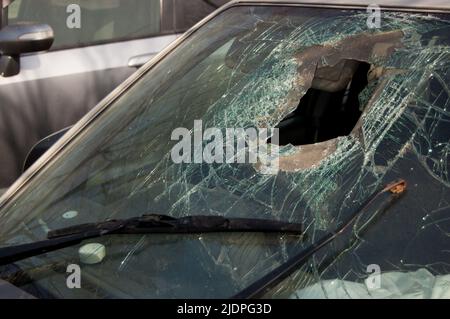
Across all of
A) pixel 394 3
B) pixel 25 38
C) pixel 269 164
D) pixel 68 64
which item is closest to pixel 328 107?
pixel 394 3

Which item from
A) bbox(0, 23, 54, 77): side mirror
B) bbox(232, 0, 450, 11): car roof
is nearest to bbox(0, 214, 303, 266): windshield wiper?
bbox(232, 0, 450, 11): car roof

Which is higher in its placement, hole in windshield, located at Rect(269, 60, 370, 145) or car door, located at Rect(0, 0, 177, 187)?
hole in windshield, located at Rect(269, 60, 370, 145)

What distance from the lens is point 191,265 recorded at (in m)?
1.78

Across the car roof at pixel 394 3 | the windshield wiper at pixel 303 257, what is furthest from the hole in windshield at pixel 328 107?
the windshield wiper at pixel 303 257

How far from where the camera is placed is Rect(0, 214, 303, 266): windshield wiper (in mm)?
1831

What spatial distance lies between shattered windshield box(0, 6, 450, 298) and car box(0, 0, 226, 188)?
1654 millimetres

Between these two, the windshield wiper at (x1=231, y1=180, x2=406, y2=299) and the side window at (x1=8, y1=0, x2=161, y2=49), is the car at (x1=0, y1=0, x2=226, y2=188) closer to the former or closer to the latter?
the side window at (x1=8, y1=0, x2=161, y2=49)

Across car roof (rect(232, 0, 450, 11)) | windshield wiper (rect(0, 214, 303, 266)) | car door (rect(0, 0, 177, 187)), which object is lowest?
car door (rect(0, 0, 177, 187))

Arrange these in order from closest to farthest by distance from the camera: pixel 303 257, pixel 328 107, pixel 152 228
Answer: pixel 303 257 < pixel 152 228 < pixel 328 107

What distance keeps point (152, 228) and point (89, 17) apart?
8.79 feet

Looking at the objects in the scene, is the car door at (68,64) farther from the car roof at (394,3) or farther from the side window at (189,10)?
the car roof at (394,3)

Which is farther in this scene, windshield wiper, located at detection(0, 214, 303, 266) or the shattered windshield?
windshield wiper, located at detection(0, 214, 303, 266)

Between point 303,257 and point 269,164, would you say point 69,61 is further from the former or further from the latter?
point 303,257

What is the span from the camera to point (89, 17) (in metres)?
4.27
